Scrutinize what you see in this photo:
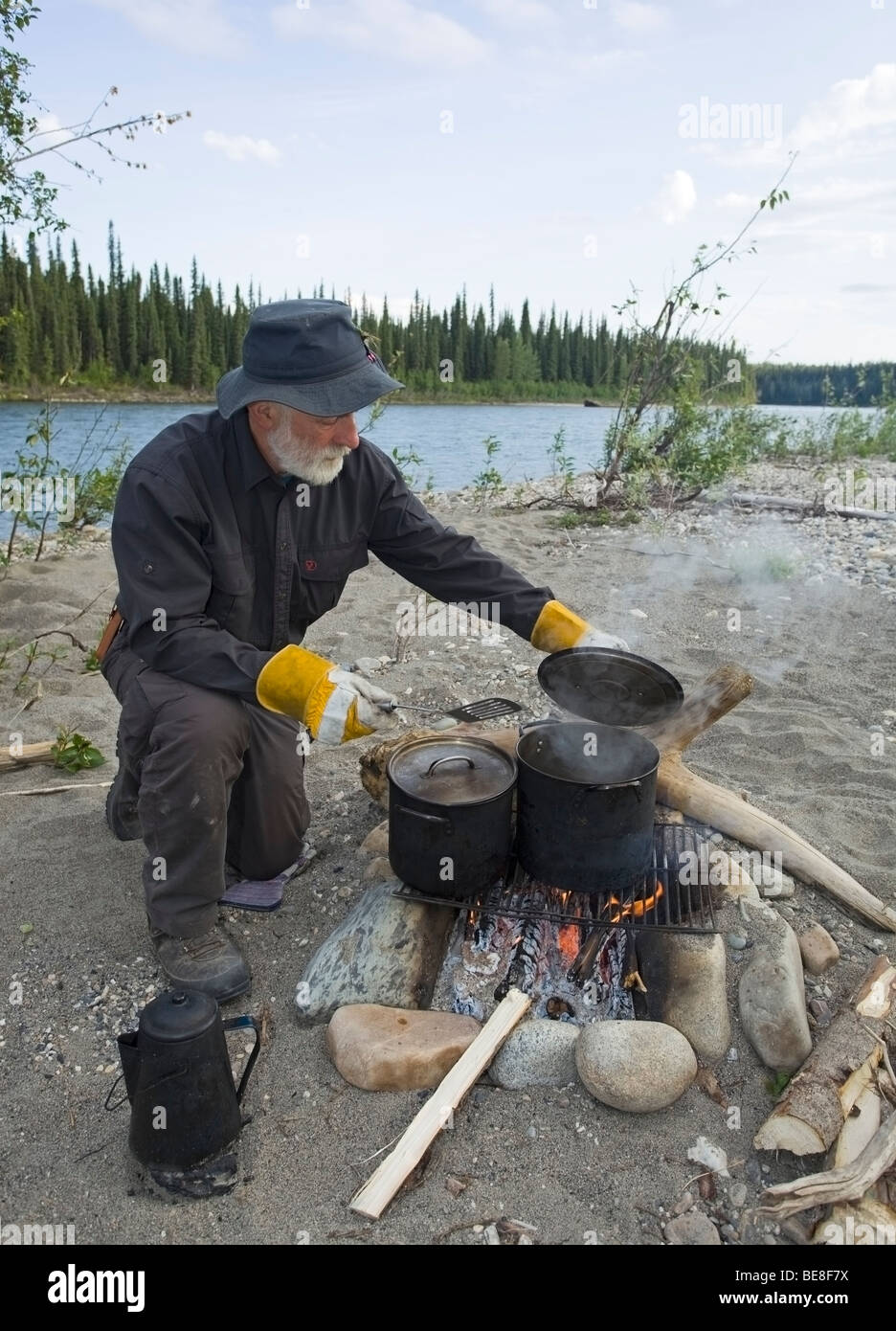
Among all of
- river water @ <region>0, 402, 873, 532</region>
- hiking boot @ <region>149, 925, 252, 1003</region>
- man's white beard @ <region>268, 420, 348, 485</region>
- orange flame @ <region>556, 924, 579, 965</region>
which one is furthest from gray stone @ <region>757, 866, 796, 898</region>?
river water @ <region>0, 402, 873, 532</region>

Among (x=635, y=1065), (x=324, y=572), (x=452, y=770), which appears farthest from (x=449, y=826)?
(x=324, y=572)

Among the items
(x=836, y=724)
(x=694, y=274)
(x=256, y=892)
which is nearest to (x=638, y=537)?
(x=694, y=274)

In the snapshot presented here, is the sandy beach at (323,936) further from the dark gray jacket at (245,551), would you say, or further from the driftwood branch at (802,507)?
the driftwood branch at (802,507)

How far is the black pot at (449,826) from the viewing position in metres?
2.58

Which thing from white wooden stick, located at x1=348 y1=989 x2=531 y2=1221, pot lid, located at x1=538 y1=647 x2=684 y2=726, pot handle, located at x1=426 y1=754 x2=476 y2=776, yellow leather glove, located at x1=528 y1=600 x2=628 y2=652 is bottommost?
white wooden stick, located at x1=348 y1=989 x2=531 y2=1221

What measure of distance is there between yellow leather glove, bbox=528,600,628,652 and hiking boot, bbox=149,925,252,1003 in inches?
57.3

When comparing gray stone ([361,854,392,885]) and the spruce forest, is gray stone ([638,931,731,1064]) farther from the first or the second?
the spruce forest

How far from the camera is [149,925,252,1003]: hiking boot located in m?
2.78

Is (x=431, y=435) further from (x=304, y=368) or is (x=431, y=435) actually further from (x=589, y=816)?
(x=589, y=816)

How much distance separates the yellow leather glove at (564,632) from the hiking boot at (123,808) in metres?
1.53

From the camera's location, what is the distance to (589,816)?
8.39 feet

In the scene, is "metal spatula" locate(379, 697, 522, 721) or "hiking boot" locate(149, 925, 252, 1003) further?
"metal spatula" locate(379, 697, 522, 721)

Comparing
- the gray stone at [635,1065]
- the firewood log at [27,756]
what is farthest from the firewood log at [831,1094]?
the firewood log at [27,756]

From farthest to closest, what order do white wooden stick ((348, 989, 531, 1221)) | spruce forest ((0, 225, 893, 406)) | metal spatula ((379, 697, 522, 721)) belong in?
spruce forest ((0, 225, 893, 406)), metal spatula ((379, 697, 522, 721)), white wooden stick ((348, 989, 531, 1221))
